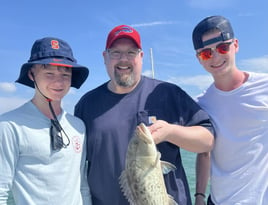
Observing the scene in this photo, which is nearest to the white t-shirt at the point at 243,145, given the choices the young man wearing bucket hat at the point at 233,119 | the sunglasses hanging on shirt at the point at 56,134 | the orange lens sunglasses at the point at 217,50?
the young man wearing bucket hat at the point at 233,119

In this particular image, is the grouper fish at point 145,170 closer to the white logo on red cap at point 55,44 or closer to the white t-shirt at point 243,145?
the white t-shirt at point 243,145

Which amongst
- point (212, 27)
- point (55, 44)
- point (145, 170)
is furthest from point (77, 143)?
point (212, 27)

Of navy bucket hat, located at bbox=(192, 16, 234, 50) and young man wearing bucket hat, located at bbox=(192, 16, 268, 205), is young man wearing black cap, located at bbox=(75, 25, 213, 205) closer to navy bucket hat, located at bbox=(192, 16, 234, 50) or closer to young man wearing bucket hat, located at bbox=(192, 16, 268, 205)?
young man wearing bucket hat, located at bbox=(192, 16, 268, 205)

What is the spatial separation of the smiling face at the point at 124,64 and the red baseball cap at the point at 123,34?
0.15 ft

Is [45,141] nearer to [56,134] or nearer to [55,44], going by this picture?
[56,134]

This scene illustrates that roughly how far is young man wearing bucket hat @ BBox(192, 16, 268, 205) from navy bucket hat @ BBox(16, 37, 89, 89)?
5.38ft

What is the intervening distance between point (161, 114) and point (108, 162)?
2.80 feet

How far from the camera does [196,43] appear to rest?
11.8ft

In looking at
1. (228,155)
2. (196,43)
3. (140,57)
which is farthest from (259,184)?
(140,57)

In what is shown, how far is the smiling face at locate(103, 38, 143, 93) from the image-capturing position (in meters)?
3.41

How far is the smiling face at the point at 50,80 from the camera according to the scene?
123 inches

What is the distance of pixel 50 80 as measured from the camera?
3.13m

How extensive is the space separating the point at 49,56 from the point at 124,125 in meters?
1.18

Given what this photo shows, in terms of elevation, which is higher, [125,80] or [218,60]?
[218,60]
